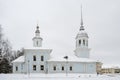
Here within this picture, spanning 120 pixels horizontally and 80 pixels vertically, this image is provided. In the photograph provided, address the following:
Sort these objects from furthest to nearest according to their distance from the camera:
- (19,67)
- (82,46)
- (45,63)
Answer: (82,46), (19,67), (45,63)

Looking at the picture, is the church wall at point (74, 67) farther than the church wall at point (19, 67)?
Yes

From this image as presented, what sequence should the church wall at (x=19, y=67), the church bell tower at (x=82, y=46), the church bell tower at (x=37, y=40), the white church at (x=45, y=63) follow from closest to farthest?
the white church at (x=45, y=63)
the church wall at (x=19, y=67)
the church bell tower at (x=37, y=40)
the church bell tower at (x=82, y=46)

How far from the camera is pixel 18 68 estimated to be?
49.2 m

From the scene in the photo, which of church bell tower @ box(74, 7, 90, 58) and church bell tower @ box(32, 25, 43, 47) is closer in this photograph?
church bell tower @ box(32, 25, 43, 47)

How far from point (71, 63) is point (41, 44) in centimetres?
830

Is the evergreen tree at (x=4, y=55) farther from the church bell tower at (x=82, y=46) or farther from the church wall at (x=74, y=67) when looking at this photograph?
the church bell tower at (x=82, y=46)

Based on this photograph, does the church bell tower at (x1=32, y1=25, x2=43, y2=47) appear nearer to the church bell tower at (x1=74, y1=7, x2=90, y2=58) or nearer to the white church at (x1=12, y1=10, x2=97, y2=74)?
the white church at (x1=12, y1=10, x2=97, y2=74)

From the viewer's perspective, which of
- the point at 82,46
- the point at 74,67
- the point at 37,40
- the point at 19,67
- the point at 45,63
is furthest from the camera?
the point at 82,46

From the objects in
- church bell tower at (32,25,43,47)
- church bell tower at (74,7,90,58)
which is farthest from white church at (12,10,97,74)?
church bell tower at (74,7,90,58)

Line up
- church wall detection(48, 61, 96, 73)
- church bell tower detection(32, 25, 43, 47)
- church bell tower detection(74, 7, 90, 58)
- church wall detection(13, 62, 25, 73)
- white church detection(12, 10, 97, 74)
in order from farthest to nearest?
church bell tower detection(74, 7, 90, 58) → church bell tower detection(32, 25, 43, 47) → church wall detection(48, 61, 96, 73) → church wall detection(13, 62, 25, 73) → white church detection(12, 10, 97, 74)

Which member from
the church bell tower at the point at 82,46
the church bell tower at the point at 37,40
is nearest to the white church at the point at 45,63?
the church bell tower at the point at 37,40

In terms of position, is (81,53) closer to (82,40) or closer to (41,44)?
(82,40)

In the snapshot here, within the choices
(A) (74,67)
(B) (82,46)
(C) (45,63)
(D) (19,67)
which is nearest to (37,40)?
(C) (45,63)

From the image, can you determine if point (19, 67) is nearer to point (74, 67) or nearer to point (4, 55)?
point (4, 55)
